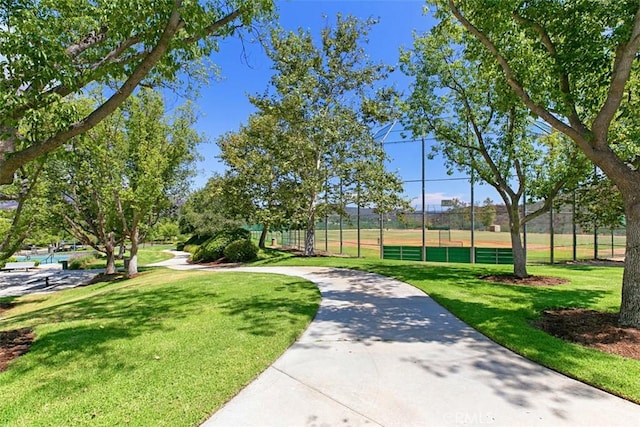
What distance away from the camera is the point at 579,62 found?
4.86 m

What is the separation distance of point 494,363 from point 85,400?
4.07m

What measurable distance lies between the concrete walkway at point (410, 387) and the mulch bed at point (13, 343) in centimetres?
329

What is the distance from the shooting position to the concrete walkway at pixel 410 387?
2586mm

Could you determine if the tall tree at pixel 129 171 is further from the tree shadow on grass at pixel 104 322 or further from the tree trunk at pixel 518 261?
the tree trunk at pixel 518 261

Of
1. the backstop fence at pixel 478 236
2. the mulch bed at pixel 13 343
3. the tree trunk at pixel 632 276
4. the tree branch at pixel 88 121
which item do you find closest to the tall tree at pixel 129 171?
the mulch bed at pixel 13 343

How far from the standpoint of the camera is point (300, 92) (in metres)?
13.8

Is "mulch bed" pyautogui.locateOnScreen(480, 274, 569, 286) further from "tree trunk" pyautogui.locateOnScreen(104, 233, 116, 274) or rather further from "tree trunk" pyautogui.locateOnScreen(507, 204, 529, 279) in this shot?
"tree trunk" pyautogui.locateOnScreen(104, 233, 116, 274)

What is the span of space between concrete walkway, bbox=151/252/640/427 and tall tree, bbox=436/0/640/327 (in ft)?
8.59

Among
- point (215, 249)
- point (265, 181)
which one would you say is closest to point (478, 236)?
point (265, 181)

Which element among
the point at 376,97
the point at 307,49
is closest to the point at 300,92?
the point at 307,49

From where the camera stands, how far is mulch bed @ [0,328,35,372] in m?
4.00

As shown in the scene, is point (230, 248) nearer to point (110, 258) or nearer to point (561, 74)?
point (110, 258)

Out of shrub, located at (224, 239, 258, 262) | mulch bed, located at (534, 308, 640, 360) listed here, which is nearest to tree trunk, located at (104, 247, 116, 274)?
shrub, located at (224, 239, 258, 262)

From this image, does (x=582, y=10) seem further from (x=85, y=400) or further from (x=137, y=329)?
(x=137, y=329)
